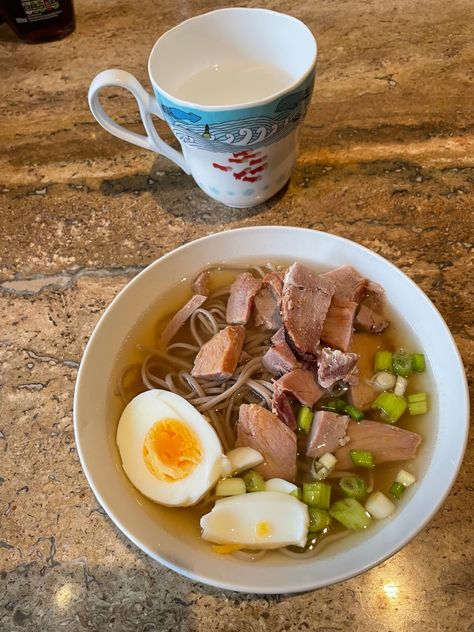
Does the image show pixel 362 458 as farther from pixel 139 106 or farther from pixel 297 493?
pixel 139 106

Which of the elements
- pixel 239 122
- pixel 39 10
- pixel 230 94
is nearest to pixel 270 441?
pixel 239 122

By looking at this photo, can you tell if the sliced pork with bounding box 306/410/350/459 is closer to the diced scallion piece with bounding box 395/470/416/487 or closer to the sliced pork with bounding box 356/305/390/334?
the diced scallion piece with bounding box 395/470/416/487

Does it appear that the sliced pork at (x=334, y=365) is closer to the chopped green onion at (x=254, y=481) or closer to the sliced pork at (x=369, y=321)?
the sliced pork at (x=369, y=321)

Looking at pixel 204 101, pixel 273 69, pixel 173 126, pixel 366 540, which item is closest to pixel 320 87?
pixel 273 69

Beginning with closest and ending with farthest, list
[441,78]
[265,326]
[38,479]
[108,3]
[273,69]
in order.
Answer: [38,479]
[265,326]
[273,69]
[441,78]
[108,3]

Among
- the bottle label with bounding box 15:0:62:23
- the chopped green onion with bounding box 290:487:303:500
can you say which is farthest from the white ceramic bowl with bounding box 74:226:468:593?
the bottle label with bounding box 15:0:62:23

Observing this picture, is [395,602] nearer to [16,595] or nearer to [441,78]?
[16,595]
